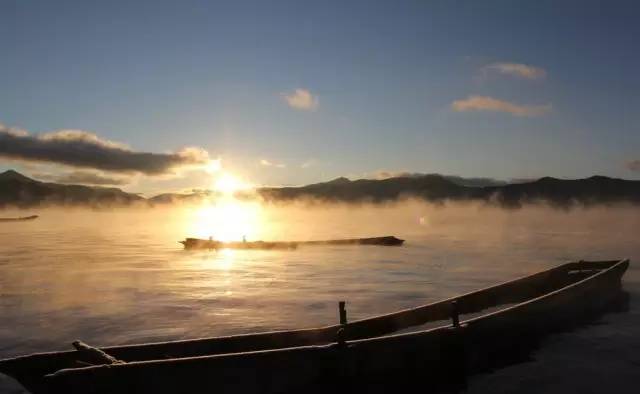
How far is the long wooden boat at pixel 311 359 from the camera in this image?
9.51 m

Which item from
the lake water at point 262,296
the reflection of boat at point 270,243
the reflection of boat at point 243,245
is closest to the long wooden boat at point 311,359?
the lake water at point 262,296

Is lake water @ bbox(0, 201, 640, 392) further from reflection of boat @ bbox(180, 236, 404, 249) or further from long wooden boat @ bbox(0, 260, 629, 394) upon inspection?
reflection of boat @ bbox(180, 236, 404, 249)

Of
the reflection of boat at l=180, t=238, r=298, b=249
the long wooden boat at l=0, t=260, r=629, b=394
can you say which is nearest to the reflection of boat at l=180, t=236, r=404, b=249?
the reflection of boat at l=180, t=238, r=298, b=249

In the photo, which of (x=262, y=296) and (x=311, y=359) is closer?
(x=311, y=359)

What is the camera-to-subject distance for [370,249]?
5534 cm

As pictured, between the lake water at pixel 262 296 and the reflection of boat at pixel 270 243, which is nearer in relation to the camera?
the lake water at pixel 262 296

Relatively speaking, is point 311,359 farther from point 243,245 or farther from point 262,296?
point 243,245

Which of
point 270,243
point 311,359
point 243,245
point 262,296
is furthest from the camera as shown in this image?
point 270,243

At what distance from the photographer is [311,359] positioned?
10531 millimetres

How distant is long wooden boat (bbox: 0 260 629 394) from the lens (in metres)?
9.51

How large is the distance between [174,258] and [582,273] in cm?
3685

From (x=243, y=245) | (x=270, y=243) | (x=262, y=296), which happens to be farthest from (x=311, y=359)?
(x=243, y=245)

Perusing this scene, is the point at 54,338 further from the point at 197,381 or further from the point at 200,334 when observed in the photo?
the point at 197,381

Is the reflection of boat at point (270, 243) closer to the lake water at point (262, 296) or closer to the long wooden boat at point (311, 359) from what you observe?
the lake water at point (262, 296)
